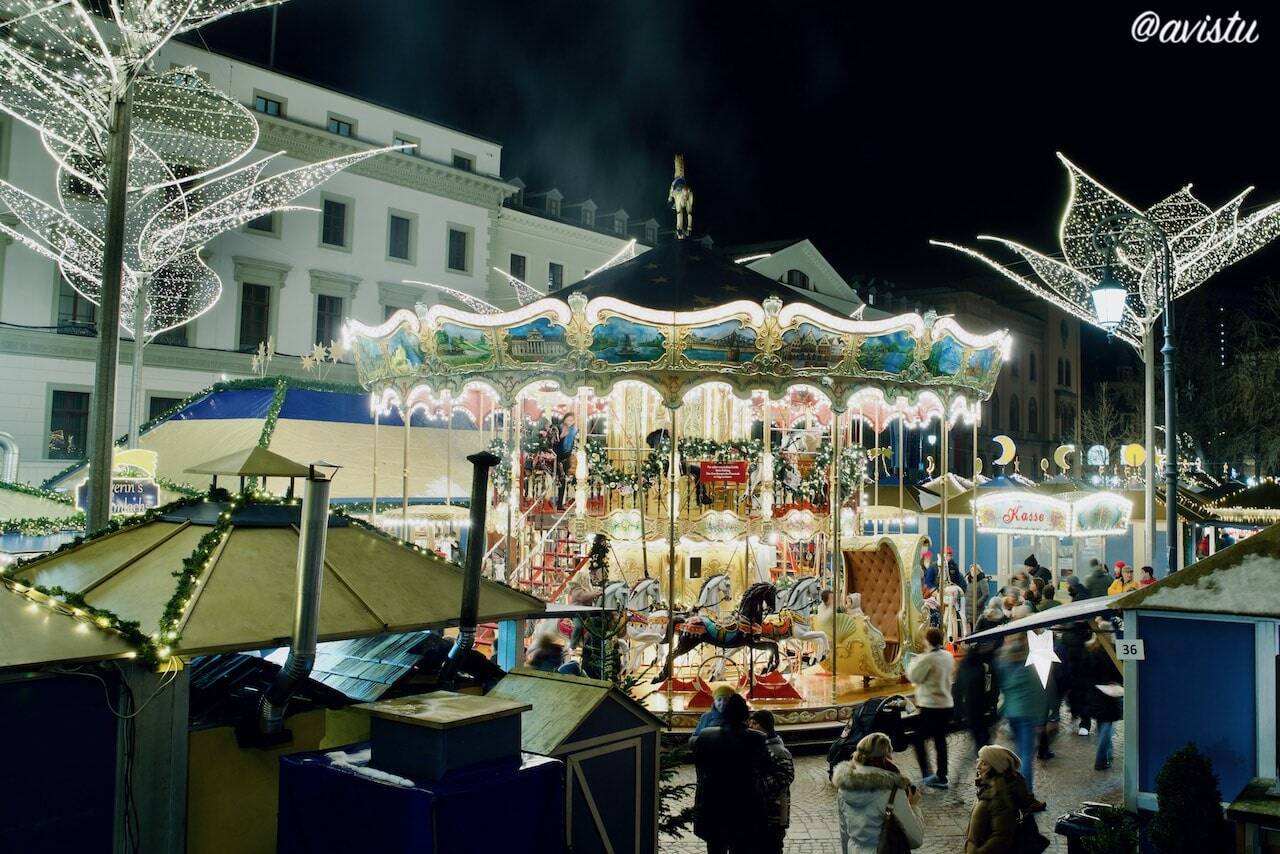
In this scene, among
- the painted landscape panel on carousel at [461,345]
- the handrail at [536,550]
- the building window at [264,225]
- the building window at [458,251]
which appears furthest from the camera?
the building window at [458,251]

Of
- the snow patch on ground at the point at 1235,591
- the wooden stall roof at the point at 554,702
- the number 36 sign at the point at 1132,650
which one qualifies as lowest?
the wooden stall roof at the point at 554,702

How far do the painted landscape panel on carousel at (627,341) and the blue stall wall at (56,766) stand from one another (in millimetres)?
8337

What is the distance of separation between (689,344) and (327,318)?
79.2ft

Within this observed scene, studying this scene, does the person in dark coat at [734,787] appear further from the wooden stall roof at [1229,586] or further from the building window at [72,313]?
the building window at [72,313]

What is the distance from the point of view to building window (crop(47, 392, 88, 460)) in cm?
2794

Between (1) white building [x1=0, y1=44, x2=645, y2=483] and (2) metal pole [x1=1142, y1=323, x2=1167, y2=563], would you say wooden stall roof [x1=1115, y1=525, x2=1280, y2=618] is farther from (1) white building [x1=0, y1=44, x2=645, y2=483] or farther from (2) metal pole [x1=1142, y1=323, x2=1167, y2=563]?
(1) white building [x1=0, y1=44, x2=645, y2=483]

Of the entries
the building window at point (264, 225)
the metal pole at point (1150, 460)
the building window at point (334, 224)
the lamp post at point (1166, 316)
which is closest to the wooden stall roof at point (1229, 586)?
the lamp post at point (1166, 316)

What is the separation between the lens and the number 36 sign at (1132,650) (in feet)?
21.0

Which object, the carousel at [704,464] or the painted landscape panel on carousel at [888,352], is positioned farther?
the painted landscape panel on carousel at [888,352]

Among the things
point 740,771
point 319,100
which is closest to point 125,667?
point 740,771

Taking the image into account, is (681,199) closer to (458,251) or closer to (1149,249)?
(1149,249)

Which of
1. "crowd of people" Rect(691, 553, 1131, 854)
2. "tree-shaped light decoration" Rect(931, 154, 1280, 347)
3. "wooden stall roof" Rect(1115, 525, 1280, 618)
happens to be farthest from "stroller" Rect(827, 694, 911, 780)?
"tree-shaped light decoration" Rect(931, 154, 1280, 347)

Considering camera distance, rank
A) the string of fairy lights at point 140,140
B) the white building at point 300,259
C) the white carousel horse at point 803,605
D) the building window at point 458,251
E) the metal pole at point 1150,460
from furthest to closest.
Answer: the building window at point 458,251 < the white building at point 300,259 < the metal pole at point 1150,460 < the white carousel horse at point 803,605 < the string of fairy lights at point 140,140

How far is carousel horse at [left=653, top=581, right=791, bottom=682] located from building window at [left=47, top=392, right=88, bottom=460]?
869 inches
